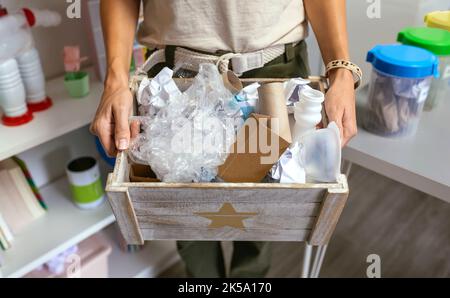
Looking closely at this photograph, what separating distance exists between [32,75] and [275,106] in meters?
0.70

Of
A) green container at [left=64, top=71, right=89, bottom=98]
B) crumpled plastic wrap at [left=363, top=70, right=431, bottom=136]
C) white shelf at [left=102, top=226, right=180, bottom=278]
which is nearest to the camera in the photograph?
crumpled plastic wrap at [left=363, top=70, right=431, bottom=136]

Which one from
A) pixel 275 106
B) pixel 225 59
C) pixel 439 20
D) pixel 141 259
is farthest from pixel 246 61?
pixel 141 259

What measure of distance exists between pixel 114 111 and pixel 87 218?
2.04 ft

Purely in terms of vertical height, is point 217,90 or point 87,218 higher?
point 217,90

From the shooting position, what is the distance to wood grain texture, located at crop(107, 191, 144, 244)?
575mm

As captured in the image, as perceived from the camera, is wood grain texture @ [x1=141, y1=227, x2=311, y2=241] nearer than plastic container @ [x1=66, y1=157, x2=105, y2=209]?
Yes

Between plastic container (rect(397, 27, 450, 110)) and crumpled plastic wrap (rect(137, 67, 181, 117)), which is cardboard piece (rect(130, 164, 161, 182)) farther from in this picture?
plastic container (rect(397, 27, 450, 110))

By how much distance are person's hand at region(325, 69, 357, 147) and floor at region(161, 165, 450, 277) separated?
897 millimetres

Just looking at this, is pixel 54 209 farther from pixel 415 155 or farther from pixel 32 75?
pixel 415 155

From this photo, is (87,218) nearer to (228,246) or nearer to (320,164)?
(228,246)

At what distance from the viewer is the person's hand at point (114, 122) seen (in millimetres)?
645

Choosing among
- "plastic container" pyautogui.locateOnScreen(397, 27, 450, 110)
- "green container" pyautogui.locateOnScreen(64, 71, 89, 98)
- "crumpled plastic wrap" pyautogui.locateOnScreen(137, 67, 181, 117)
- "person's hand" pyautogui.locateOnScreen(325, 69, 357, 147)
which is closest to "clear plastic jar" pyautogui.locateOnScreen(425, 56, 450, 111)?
"plastic container" pyautogui.locateOnScreen(397, 27, 450, 110)

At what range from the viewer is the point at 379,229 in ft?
5.34

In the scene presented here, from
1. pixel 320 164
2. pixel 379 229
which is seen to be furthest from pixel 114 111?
pixel 379 229
